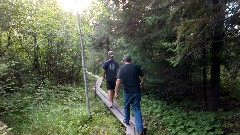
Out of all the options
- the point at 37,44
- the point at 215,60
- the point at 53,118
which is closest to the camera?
the point at 215,60

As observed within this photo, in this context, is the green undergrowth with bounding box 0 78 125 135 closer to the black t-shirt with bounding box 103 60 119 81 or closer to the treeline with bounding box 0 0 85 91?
the treeline with bounding box 0 0 85 91

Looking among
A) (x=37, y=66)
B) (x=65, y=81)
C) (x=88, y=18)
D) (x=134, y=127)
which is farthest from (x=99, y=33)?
(x=134, y=127)

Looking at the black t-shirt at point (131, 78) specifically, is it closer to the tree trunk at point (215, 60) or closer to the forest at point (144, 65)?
the forest at point (144, 65)

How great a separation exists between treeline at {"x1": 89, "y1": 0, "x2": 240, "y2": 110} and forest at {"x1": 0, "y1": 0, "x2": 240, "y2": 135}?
3 centimetres

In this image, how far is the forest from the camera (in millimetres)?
5883

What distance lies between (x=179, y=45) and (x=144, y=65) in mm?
3631

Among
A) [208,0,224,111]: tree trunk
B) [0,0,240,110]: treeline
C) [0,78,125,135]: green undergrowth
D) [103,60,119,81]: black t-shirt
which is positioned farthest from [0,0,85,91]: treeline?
[208,0,224,111]: tree trunk

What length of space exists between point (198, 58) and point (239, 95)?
3622 millimetres

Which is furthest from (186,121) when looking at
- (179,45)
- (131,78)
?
(179,45)

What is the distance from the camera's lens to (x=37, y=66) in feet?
35.2

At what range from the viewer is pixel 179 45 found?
5.70 m

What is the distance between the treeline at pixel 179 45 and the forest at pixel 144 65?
34mm

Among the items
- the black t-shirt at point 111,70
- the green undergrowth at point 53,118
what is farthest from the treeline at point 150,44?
the black t-shirt at point 111,70

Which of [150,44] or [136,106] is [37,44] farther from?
[136,106]
